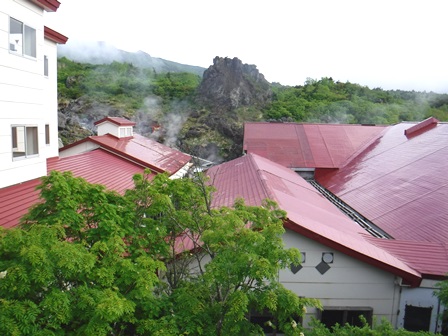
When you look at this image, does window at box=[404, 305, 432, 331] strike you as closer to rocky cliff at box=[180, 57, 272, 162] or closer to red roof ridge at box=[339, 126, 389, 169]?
red roof ridge at box=[339, 126, 389, 169]

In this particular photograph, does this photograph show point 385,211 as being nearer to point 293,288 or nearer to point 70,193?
point 293,288

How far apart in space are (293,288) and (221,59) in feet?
153

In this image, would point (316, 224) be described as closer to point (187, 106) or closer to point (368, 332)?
point (368, 332)

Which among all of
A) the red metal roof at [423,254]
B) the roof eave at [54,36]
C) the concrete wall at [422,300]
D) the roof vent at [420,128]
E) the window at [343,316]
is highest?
the roof eave at [54,36]

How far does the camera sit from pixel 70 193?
5641 mm

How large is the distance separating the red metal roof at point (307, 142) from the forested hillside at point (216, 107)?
27.8 ft

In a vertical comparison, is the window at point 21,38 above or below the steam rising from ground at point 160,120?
above

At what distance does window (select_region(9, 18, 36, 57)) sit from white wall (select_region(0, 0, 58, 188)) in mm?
118

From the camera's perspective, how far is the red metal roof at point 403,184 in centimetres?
1075

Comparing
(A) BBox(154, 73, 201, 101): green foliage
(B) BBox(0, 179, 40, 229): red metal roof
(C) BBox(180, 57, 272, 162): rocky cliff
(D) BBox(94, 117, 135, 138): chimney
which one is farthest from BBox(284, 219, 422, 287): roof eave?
(A) BBox(154, 73, 201, 101): green foliage

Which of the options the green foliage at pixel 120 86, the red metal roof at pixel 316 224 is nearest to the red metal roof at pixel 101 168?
the red metal roof at pixel 316 224

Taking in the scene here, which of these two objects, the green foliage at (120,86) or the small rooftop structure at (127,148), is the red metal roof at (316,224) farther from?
the green foliage at (120,86)

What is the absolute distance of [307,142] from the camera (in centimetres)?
2464

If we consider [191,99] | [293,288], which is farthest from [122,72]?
[293,288]
